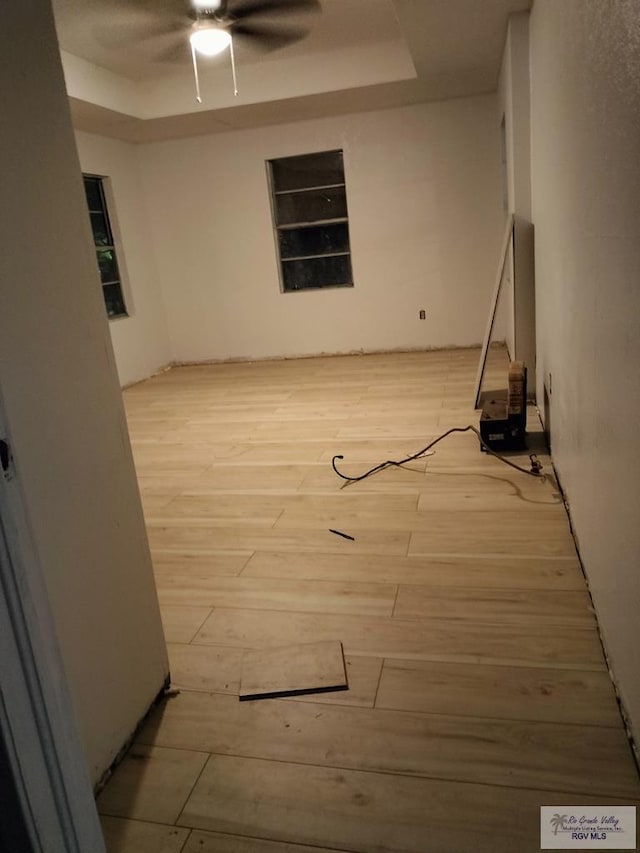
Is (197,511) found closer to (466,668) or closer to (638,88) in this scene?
(466,668)

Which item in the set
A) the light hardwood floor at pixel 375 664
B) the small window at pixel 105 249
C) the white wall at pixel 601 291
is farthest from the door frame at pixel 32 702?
the small window at pixel 105 249

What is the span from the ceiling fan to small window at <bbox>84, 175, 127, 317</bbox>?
2.01 meters

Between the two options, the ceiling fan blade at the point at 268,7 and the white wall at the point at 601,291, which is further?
the ceiling fan blade at the point at 268,7

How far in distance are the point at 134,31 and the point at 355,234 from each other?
294 cm

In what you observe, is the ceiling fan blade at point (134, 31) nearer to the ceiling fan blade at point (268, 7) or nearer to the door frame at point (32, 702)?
the ceiling fan blade at point (268, 7)

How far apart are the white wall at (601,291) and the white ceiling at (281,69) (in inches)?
71.9

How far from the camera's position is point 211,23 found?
3773mm

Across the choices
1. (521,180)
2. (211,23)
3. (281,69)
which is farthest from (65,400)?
(281,69)

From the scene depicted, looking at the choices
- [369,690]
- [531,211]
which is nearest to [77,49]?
[531,211]

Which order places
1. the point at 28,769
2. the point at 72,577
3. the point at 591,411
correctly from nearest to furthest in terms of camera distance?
the point at 28,769
the point at 72,577
the point at 591,411

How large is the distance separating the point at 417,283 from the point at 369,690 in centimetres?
543

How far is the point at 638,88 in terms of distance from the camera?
1274 mm

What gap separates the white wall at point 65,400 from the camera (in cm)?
128

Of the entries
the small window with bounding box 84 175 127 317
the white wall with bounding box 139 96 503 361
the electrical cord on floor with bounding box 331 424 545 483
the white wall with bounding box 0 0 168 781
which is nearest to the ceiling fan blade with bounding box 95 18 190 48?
the small window with bounding box 84 175 127 317
